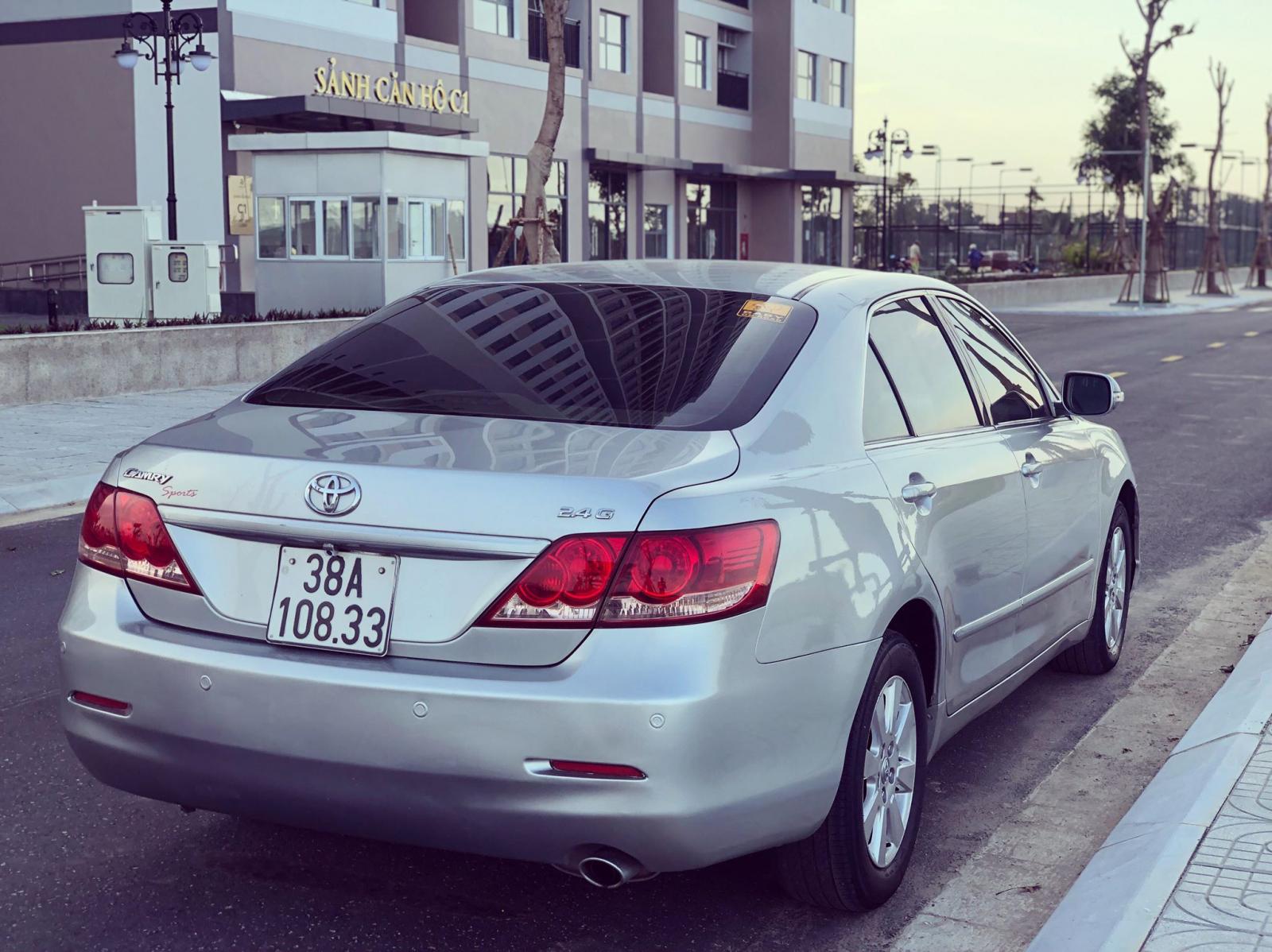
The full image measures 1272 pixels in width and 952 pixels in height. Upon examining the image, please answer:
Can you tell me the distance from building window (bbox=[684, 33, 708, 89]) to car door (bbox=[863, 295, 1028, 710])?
166 feet

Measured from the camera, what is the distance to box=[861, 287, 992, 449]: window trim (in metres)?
4.48

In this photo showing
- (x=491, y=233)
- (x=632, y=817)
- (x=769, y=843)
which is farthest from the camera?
(x=491, y=233)

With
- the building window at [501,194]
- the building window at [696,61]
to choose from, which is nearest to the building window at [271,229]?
the building window at [501,194]

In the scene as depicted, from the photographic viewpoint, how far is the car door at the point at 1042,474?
16.8ft

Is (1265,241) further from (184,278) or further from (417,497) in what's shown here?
(417,497)

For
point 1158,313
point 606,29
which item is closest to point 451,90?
point 606,29

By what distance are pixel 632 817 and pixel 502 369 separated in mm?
1331

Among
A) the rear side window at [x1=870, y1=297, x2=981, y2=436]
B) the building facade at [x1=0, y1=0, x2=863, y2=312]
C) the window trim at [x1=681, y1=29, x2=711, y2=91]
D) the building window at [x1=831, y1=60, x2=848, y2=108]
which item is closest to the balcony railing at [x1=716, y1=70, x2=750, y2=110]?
the building facade at [x1=0, y1=0, x2=863, y2=312]

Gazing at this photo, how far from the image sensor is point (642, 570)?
332 centimetres

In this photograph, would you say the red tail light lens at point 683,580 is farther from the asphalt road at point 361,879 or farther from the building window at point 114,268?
the building window at point 114,268

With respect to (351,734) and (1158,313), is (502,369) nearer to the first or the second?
(351,734)

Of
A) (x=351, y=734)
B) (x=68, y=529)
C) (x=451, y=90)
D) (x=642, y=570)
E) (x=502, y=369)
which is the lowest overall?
(x=68, y=529)

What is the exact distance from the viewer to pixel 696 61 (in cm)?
5497

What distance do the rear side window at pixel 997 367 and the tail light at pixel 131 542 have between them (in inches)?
102
